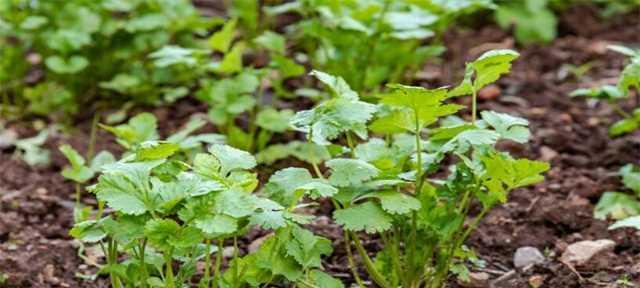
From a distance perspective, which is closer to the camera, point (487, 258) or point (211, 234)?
point (211, 234)

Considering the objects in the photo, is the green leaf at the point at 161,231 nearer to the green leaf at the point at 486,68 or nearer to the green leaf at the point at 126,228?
the green leaf at the point at 126,228

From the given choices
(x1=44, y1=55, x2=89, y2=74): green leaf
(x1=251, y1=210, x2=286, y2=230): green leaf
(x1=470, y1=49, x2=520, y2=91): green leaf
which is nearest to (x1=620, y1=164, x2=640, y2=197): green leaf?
(x1=470, y1=49, x2=520, y2=91): green leaf

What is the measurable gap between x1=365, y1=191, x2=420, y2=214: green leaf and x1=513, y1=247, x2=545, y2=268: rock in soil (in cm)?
54

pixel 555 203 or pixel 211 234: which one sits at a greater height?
pixel 211 234

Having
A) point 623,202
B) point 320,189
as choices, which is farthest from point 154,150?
point 623,202

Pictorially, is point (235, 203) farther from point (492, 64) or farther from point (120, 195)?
point (492, 64)

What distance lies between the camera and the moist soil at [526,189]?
2355 millimetres

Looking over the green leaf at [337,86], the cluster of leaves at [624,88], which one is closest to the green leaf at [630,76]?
the cluster of leaves at [624,88]

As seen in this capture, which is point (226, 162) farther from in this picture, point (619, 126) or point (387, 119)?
point (619, 126)

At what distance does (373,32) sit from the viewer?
292 cm

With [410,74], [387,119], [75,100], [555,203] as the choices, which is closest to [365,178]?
[387,119]

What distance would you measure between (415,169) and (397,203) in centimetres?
20

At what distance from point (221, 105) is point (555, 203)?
905 mm

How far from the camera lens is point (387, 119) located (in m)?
2.07
